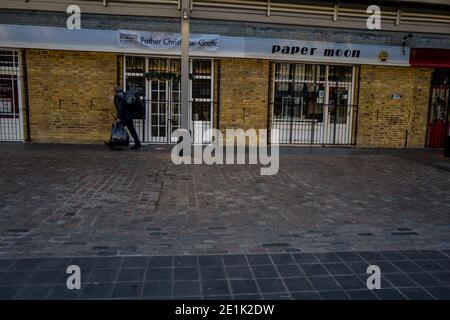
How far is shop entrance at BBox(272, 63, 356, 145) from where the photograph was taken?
13672 millimetres

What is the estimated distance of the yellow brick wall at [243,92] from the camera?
1293cm

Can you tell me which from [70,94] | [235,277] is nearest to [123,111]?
[70,94]

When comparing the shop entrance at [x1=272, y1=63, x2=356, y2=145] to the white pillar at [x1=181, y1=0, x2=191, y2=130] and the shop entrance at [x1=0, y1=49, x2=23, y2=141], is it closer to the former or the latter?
the white pillar at [x1=181, y1=0, x2=191, y2=130]

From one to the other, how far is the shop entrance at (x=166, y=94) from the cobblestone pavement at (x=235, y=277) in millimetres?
9278

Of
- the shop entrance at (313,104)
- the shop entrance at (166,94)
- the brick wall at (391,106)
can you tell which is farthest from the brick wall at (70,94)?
the brick wall at (391,106)

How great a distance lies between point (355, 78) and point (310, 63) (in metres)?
1.74

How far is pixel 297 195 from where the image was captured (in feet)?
23.9

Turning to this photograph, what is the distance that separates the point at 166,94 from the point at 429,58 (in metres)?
9.11

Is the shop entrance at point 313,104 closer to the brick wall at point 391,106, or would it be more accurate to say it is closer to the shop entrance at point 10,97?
the brick wall at point 391,106

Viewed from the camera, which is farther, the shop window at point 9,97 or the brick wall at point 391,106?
the brick wall at point 391,106

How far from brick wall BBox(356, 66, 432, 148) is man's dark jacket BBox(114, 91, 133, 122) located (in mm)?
7955

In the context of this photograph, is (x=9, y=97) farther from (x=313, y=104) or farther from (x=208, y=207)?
(x=313, y=104)
